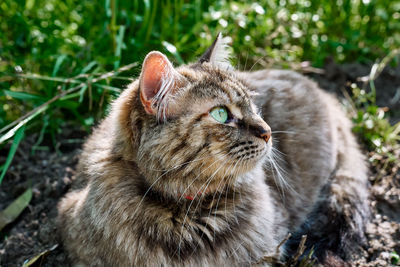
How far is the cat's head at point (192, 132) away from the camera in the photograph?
1.81 m

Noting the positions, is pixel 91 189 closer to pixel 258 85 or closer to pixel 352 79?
pixel 258 85

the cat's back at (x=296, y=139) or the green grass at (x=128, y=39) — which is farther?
the green grass at (x=128, y=39)

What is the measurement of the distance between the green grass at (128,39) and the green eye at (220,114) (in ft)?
3.08

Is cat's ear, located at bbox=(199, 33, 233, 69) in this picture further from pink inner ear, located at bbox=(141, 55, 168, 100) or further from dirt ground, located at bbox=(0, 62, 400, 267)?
dirt ground, located at bbox=(0, 62, 400, 267)

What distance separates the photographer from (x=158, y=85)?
72.0 inches

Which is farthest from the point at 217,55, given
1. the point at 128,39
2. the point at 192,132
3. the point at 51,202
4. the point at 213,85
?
the point at 51,202

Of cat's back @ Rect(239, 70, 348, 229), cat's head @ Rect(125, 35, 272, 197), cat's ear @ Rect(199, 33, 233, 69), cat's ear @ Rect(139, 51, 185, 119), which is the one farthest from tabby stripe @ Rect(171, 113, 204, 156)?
cat's back @ Rect(239, 70, 348, 229)

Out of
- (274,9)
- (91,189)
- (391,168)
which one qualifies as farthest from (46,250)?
(274,9)

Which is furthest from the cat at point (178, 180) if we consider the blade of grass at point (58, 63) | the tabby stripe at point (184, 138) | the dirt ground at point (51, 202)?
the blade of grass at point (58, 63)

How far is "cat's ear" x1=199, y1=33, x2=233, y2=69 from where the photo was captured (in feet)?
7.53

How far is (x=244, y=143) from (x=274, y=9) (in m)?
2.38

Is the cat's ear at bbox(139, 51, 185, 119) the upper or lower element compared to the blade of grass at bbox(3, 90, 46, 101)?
upper

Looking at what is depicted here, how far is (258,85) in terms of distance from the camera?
277 centimetres

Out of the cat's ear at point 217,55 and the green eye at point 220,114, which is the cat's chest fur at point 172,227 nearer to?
the green eye at point 220,114
